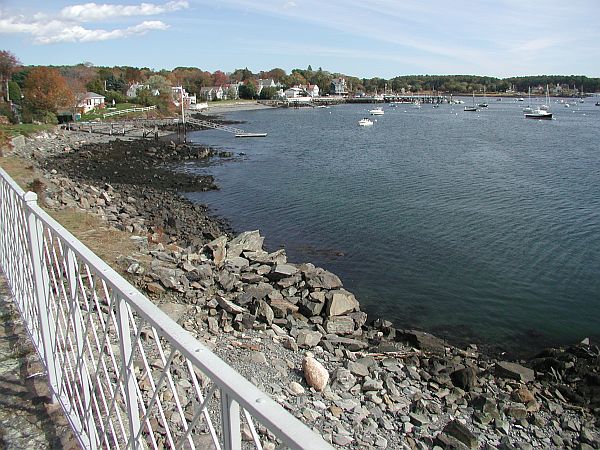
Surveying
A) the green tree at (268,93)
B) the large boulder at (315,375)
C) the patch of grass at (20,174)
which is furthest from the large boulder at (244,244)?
A: the green tree at (268,93)

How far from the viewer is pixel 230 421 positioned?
5.13ft

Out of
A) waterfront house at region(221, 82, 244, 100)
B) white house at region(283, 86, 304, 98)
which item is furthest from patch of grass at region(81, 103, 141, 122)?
white house at region(283, 86, 304, 98)

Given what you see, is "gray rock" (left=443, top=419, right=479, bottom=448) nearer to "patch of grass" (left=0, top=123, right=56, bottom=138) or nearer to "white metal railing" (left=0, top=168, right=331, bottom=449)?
"white metal railing" (left=0, top=168, right=331, bottom=449)

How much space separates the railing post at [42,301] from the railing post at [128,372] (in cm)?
152

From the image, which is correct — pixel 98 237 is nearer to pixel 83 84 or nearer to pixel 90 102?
pixel 90 102

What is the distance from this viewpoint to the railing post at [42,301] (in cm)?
383

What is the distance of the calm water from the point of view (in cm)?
1383

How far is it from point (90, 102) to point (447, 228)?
71.5 meters

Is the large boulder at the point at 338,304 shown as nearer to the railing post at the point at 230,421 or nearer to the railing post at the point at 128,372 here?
the railing post at the point at 128,372

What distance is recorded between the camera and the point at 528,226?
A: 21.8 metres

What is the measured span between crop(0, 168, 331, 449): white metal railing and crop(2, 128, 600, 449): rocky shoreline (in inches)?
76.1

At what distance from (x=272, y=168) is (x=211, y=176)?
19.9 feet

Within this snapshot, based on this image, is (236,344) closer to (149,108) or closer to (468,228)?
(468,228)

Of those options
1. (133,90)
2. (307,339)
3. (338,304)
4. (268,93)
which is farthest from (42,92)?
(268,93)
